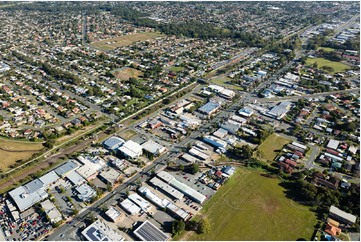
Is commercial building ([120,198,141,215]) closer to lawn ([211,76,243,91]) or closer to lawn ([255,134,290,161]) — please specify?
lawn ([255,134,290,161])

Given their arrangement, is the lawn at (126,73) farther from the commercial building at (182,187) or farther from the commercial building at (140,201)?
the commercial building at (140,201)

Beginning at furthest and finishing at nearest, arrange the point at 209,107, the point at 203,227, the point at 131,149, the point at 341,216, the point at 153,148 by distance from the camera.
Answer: the point at 209,107 < the point at 153,148 < the point at 131,149 < the point at 341,216 < the point at 203,227

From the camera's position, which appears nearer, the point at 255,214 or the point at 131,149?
the point at 255,214

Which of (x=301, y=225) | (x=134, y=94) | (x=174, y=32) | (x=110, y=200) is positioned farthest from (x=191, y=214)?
(x=174, y=32)

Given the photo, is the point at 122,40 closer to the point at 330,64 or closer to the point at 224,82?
the point at 224,82

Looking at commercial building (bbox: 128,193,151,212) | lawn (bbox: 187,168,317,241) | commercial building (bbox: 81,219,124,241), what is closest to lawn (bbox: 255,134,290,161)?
lawn (bbox: 187,168,317,241)

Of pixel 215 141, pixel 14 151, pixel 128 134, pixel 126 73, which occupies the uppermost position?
pixel 215 141

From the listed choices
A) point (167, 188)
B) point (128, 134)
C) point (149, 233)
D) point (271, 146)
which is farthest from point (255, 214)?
point (128, 134)
